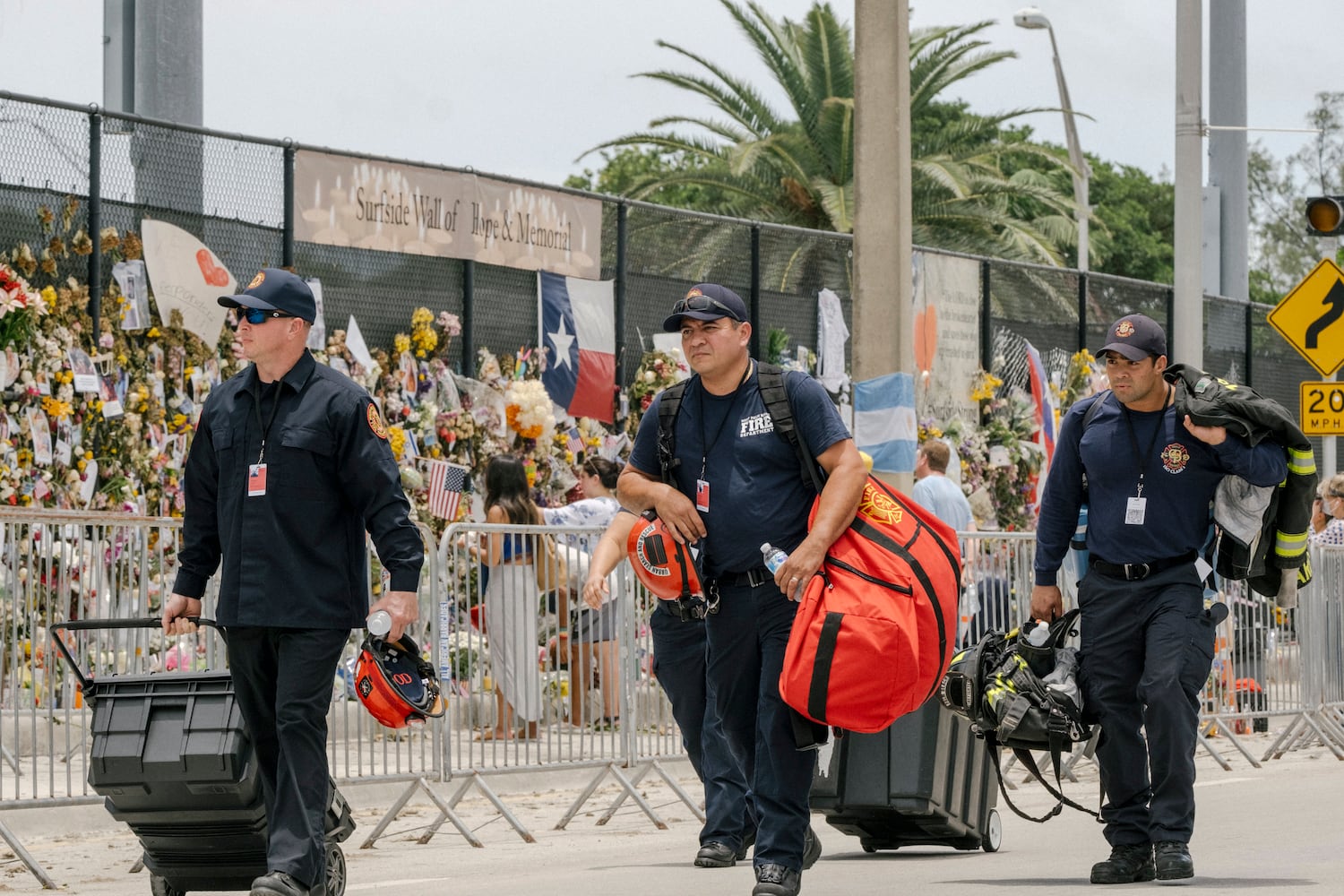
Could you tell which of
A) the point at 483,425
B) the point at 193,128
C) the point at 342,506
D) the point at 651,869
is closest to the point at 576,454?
the point at 483,425

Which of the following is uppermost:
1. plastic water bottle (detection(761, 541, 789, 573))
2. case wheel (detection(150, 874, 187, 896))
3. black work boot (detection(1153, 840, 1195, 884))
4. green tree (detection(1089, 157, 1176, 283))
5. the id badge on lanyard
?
green tree (detection(1089, 157, 1176, 283))

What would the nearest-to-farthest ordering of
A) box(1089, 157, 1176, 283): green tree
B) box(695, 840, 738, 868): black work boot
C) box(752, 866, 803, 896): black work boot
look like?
box(752, 866, 803, 896): black work boot
box(695, 840, 738, 868): black work boot
box(1089, 157, 1176, 283): green tree

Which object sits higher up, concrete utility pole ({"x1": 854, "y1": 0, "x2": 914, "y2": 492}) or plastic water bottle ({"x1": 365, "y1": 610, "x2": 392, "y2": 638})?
concrete utility pole ({"x1": 854, "y1": 0, "x2": 914, "y2": 492})

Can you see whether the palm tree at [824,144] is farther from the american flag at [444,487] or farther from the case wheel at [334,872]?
the case wheel at [334,872]

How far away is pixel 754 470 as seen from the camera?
23.9ft

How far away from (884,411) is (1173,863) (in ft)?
15.7

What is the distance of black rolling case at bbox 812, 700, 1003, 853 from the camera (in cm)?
900

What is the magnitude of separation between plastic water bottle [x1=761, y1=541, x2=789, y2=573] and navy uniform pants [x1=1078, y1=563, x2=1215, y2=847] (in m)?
1.76

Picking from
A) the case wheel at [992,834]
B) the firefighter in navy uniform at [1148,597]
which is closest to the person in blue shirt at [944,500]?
the case wheel at [992,834]

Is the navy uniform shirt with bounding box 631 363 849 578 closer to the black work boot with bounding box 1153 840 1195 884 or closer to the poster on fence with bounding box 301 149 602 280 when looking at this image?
the black work boot with bounding box 1153 840 1195 884

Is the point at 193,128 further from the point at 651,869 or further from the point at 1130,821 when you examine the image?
the point at 1130,821

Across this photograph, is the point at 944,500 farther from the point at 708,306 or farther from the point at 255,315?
the point at 255,315

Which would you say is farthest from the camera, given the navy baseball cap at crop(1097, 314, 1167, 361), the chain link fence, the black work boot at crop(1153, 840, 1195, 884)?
the chain link fence

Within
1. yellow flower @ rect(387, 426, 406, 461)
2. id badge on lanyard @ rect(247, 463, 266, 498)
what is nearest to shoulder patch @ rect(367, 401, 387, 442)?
id badge on lanyard @ rect(247, 463, 266, 498)
